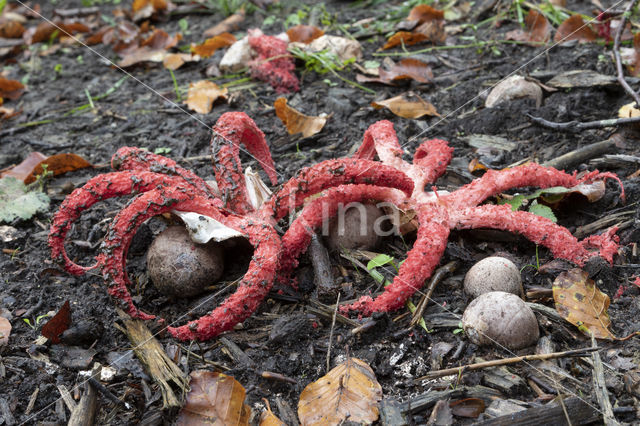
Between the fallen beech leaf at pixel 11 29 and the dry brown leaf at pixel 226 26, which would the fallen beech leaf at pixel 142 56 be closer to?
the dry brown leaf at pixel 226 26

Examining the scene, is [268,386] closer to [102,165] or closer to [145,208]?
[145,208]

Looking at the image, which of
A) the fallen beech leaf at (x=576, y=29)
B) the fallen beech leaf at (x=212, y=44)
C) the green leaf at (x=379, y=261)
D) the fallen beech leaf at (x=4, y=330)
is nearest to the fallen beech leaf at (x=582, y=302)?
the green leaf at (x=379, y=261)

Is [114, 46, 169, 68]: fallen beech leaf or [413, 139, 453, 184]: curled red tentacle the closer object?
[413, 139, 453, 184]: curled red tentacle

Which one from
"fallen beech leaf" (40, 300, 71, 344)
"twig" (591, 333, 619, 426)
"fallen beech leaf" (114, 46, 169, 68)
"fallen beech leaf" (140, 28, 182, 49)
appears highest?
"twig" (591, 333, 619, 426)

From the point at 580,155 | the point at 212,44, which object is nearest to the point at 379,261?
the point at 580,155

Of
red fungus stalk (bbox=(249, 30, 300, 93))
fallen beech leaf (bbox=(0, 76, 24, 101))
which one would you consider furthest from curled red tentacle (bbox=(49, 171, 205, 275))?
fallen beech leaf (bbox=(0, 76, 24, 101))

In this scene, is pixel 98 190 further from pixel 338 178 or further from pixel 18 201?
pixel 18 201

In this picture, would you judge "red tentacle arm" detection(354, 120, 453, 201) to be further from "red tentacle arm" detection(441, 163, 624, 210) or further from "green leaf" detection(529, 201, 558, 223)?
"green leaf" detection(529, 201, 558, 223)

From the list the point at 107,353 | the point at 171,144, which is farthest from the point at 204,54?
the point at 107,353
